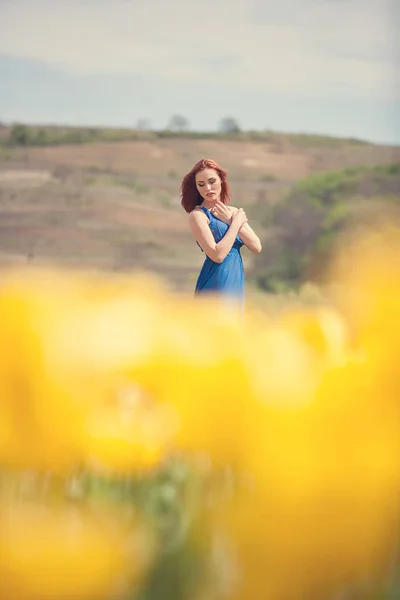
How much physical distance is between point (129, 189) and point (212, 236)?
8.73 m

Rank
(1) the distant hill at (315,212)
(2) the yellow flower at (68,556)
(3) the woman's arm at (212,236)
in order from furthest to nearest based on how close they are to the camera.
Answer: (1) the distant hill at (315,212) → (3) the woman's arm at (212,236) → (2) the yellow flower at (68,556)

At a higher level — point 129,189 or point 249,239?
point 129,189

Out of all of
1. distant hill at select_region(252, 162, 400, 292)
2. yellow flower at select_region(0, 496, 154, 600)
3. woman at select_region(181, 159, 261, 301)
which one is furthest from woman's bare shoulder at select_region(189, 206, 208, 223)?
distant hill at select_region(252, 162, 400, 292)

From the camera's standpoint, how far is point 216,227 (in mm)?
1567

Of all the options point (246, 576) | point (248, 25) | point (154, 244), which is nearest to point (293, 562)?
point (246, 576)

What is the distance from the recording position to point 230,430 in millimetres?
139

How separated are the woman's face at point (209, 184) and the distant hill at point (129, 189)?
26.7ft

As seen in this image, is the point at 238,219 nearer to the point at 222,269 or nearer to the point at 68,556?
the point at 222,269

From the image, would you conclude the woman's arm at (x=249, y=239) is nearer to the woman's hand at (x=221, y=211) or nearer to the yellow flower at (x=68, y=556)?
the woman's hand at (x=221, y=211)

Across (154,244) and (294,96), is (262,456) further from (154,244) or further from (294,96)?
(294,96)

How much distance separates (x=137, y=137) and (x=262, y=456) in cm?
1049

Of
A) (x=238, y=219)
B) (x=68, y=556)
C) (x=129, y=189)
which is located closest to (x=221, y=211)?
(x=238, y=219)

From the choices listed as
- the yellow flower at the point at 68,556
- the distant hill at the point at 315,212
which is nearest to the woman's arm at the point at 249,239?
the yellow flower at the point at 68,556

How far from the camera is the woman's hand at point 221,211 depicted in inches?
60.1
